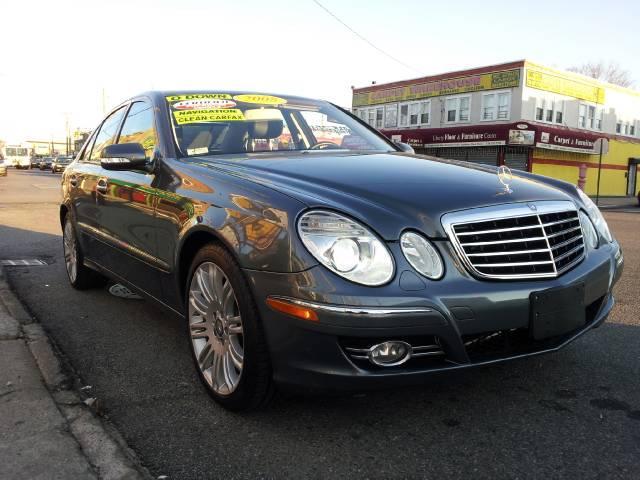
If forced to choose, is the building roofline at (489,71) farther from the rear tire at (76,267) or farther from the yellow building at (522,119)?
the rear tire at (76,267)

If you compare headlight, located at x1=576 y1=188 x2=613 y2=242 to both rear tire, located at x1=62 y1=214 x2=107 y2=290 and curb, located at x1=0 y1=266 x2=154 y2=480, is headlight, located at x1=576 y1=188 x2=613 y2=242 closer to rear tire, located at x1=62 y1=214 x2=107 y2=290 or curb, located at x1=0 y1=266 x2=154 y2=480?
curb, located at x1=0 y1=266 x2=154 y2=480

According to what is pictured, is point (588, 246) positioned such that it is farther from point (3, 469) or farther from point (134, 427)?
point (3, 469)

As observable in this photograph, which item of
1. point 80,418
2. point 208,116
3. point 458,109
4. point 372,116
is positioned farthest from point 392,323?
point 372,116

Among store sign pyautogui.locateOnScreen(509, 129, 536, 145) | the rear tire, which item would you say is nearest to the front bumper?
the rear tire

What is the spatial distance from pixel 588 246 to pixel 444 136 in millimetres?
27315

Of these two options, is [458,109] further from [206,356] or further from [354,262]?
[354,262]

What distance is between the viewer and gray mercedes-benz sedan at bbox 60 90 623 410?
7.19 feet

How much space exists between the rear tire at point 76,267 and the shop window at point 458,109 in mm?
26608

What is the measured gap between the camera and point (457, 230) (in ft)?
7.66

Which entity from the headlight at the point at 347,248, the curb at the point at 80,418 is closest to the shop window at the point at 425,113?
the curb at the point at 80,418

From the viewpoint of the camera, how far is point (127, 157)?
335cm

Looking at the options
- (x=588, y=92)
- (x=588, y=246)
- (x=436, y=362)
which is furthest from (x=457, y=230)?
(x=588, y=92)

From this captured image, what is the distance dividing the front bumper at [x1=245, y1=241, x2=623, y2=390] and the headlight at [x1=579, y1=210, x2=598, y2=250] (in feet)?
2.07

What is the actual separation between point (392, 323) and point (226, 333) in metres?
0.91
